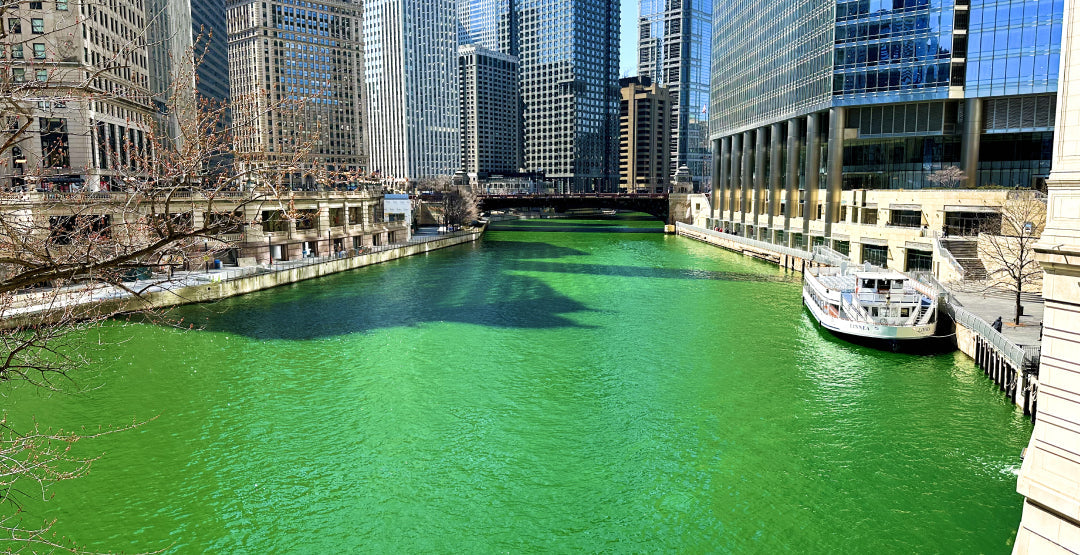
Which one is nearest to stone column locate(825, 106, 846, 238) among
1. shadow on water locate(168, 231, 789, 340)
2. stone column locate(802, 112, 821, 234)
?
stone column locate(802, 112, 821, 234)

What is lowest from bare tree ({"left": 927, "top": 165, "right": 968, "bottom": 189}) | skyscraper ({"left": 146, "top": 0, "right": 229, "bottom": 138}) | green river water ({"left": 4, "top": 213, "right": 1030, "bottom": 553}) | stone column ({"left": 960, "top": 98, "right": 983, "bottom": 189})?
green river water ({"left": 4, "top": 213, "right": 1030, "bottom": 553})

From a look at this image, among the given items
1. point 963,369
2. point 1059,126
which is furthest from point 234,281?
point 1059,126

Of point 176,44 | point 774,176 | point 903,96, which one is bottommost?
point 774,176

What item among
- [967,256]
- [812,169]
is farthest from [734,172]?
[967,256]

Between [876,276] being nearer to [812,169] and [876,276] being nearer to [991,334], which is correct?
[991,334]

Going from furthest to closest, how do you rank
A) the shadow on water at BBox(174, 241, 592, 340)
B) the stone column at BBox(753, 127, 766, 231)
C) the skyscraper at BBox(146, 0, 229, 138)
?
the stone column at BBox(753, 127, 766, 231) < the skyscraper at BBox(146, 0, 229, 138) < the shadow on water at BBox(174, 241, 592, 340)

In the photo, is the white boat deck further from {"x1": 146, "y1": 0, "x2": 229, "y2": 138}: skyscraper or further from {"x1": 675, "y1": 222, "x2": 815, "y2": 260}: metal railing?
{"x1": 146, "y1": 0, "x2": 229, "y2": 138}: skyscraper
